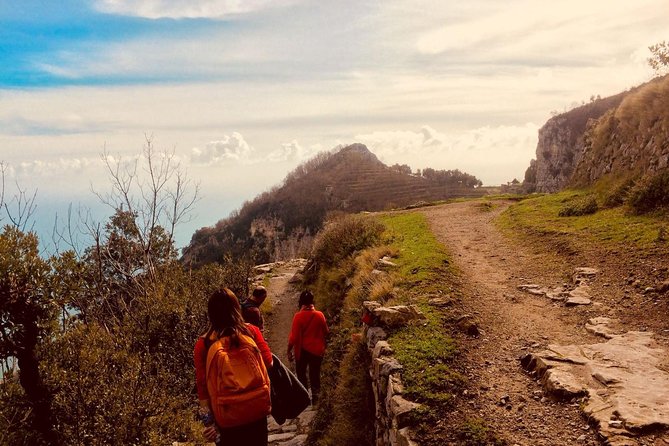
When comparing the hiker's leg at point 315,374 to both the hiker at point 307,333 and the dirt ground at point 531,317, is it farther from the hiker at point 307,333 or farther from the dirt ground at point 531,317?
the dirt ground at point 531,317

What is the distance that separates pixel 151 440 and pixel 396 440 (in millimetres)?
5284

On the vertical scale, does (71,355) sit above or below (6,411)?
above

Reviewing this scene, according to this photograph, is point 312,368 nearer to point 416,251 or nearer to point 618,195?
point 416,251

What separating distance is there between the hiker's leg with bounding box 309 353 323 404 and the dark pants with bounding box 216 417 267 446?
4.86m

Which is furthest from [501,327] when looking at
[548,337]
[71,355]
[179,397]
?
[71,355]

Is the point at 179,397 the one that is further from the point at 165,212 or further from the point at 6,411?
the point at 165,212

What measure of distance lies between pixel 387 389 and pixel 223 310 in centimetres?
335

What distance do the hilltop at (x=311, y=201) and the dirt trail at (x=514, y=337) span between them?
79410 millimetres

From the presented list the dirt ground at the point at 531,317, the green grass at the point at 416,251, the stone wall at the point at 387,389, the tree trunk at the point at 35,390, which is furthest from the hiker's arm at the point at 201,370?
the green grass at the point at 416,251

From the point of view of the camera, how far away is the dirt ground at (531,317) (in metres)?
5.33

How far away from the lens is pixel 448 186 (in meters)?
120

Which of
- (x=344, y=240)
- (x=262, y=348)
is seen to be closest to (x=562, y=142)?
(x=344, y=240)

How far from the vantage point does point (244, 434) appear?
185 inches

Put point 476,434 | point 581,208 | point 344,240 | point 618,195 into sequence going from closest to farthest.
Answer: point 476,434 < point 618,195 < point 581,208 < point 344,240
